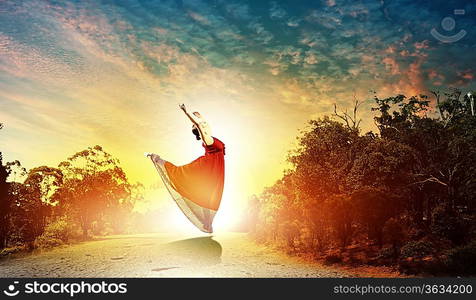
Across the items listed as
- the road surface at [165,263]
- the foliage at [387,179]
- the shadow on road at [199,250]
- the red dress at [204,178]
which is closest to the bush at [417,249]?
the foliage at [387,179]

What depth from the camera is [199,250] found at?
15.1 m

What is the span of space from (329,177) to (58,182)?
16.1m

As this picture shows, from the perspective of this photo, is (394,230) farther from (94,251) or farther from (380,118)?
(94,251)

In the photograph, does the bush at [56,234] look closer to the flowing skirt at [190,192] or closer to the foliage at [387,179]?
the foliage at [387,179]

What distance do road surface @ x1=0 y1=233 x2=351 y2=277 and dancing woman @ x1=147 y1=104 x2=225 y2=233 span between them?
5669mm

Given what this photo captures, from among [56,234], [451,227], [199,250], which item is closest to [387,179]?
[451,227]

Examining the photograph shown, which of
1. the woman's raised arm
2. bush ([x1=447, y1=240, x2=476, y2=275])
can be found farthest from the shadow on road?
the woman's raised arm

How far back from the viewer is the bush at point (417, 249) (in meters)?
11.1

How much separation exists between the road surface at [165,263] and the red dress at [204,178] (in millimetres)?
5760

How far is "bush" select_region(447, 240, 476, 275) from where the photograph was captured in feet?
34.2

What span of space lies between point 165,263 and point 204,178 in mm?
7948

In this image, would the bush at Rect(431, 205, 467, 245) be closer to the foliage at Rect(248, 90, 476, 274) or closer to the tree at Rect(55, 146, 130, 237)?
the foliage at Rect(248, 90, 476, 274)

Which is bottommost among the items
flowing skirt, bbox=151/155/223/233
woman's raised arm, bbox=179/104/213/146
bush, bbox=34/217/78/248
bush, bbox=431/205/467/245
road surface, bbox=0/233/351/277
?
road surface, bbox=0/233/351/277

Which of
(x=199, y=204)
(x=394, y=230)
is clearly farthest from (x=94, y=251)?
(x=394, y=230)
